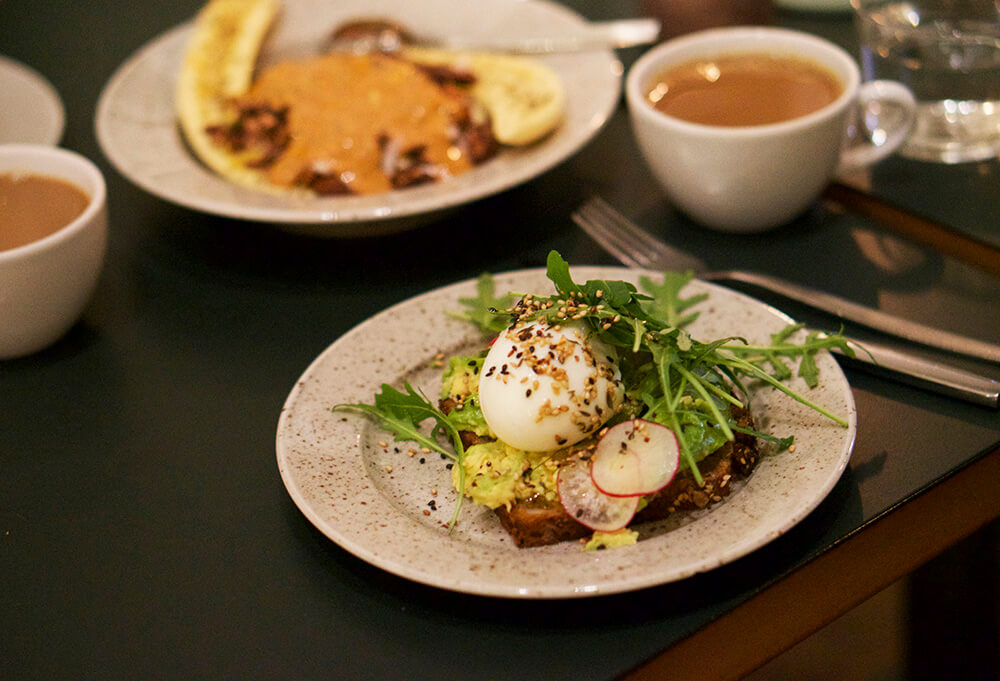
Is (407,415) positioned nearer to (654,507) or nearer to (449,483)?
(449,483)

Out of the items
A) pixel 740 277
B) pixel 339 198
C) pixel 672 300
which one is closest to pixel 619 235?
pixel 740 277

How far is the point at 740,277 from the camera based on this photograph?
157cm

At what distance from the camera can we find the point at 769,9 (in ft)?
7.48

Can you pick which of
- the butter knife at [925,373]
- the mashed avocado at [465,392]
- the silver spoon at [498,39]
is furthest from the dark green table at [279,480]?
the silver spoon at [498,39]

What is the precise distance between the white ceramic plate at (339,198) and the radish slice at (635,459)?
0.69m

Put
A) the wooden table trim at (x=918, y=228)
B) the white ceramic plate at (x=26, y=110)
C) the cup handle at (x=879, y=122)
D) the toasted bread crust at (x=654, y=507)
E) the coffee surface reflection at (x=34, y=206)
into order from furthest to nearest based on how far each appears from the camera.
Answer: the white ceramic plate at (x=26, y=110) → the cup handle at (x=879, y=122) → the wooden table trim at (x=918, y=228) → the coffee surface reflection at (x=34, y=206) → the toasted bread crust at (x=654, y=507)

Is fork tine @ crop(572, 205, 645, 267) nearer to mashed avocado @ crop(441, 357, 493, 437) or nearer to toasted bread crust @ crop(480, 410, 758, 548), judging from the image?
mashed avocado @ crop(441, 357, 493, 437)

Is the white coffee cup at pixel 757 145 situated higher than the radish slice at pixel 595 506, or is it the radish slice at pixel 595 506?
the white coffee cup at pixel 757 145

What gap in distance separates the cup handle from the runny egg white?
2.88 feet

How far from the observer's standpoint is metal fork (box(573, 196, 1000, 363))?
1.40m

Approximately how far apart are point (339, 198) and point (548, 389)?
0.78 m

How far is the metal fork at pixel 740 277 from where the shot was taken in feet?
4.58

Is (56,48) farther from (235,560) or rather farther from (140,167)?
(235,560)

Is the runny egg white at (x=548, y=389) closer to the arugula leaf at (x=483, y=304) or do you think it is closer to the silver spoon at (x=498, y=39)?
the arugula leaf at (x=483, y=304)
